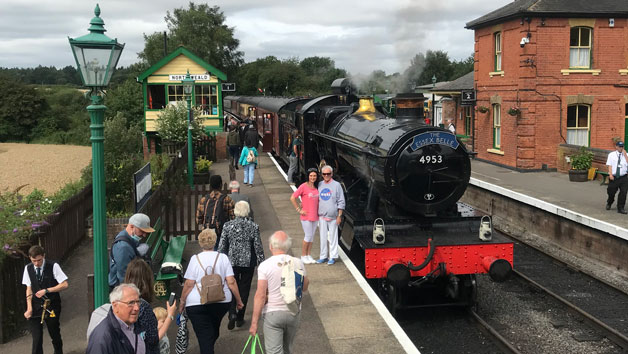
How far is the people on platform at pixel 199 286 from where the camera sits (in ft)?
17.2

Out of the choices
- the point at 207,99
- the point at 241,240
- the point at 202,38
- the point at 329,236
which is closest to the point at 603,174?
the point at 329,236

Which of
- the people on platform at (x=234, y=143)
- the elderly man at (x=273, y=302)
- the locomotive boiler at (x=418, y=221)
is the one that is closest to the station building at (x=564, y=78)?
the people on platform at (x=234, y=143)

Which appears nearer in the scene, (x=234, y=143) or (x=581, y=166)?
(x=581, y=166)

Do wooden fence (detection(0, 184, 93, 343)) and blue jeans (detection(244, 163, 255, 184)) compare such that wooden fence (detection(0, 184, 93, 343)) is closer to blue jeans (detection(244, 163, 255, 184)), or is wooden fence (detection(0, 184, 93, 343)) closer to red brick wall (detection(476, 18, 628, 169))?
blue jeans (detection(244, 163, 255, 184))

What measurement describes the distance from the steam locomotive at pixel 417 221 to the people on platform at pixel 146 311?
3.70m

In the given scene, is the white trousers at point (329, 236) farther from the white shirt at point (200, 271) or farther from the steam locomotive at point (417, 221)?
the white shirt at point (200, 271)

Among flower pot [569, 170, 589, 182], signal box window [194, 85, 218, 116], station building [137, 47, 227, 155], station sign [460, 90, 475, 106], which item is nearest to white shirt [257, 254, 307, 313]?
flower pot [569, 170, 589, 182]

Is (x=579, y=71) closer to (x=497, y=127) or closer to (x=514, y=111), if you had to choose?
(x=514, y=111)

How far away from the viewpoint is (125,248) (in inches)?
220

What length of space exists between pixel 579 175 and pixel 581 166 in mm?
306

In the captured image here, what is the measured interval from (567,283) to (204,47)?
57143 millimetres

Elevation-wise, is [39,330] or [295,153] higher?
[295,153]

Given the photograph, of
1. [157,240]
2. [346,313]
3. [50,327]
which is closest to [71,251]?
[157,240]

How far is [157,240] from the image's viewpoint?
8.84 metres
